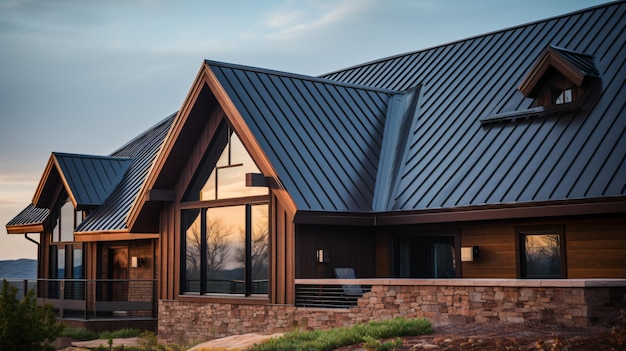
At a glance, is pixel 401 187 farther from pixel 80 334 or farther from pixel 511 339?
pixel 80 334

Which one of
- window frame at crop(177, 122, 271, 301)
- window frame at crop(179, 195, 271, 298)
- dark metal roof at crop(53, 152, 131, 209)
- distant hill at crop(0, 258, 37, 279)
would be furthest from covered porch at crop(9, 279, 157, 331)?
distant hill at crop(0, 258, 37, 279)

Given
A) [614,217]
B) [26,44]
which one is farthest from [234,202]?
[26,44]

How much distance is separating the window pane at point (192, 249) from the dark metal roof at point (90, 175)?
7694 mm

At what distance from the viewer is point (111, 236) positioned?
2786 centimetres

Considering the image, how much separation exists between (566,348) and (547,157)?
27.4 ft

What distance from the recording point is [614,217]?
1706cm

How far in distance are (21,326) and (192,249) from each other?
8.82 metres

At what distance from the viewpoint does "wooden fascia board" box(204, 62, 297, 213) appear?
19547mm

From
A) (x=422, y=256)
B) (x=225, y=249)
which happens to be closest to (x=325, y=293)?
(x=422, y=256)

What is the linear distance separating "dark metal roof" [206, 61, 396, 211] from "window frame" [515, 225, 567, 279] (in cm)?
386

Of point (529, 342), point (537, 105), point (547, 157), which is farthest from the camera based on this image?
point (537, 105)

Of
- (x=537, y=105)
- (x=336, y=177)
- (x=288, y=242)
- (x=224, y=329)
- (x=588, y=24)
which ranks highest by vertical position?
(x=588, y=24)

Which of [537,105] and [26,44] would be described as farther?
[26,44]

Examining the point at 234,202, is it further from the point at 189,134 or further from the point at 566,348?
the point at 566,348
